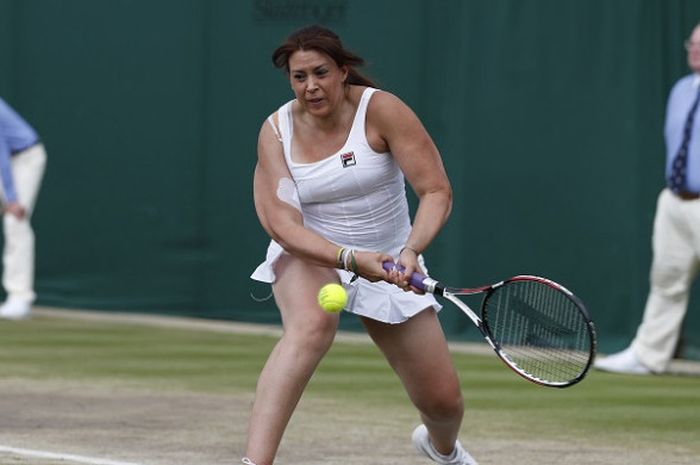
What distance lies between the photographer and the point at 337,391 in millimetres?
9570

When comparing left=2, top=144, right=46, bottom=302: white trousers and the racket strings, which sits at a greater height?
the racket strings

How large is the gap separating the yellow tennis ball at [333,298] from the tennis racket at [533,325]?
17 centimetres

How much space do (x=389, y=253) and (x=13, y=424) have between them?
2.53 meters

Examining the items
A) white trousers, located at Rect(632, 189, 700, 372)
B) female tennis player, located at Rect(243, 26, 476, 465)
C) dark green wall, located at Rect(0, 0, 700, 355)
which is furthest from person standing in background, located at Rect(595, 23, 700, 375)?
female tennis player, located at Rect(243, 26, 476, 465)

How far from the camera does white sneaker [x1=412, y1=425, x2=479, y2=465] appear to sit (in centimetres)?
651

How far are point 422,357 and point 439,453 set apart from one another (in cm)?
62

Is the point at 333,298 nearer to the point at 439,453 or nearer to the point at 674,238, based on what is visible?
the point at 439,453

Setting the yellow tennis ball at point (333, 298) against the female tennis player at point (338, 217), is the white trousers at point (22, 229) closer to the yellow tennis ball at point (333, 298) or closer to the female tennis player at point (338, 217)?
the female tennis player at point (338, 217)

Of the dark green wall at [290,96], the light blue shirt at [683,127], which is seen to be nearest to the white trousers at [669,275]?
the light blue shirt at [683,127]

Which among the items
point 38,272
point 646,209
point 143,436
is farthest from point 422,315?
point 38,272

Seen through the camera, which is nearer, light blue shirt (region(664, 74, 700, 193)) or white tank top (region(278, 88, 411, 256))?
white tank top (region(278, 88, 411, 256))

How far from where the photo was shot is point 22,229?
13.1 m

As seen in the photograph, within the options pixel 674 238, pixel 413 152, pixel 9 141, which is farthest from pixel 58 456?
pixel 9 141

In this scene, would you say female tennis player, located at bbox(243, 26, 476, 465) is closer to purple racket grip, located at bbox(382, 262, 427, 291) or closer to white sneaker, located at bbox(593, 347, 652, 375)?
purple racket grip, located at bbox(382, 262, 427, 291)
